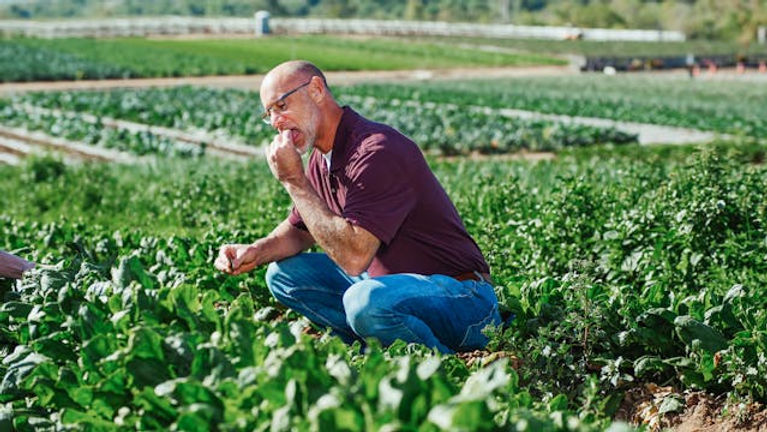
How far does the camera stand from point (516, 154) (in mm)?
21562

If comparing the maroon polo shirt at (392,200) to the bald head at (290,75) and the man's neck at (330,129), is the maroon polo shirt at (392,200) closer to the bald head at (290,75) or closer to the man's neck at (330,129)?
the man's neck at (330,129)

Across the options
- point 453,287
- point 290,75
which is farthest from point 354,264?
point 290,75

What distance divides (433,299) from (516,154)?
1675cm

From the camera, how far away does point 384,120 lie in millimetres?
24656

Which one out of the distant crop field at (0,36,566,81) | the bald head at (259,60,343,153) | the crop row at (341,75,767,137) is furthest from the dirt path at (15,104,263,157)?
the bald head at (259,60,343,153)

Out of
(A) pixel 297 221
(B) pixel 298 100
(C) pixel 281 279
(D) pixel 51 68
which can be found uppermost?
(B) pixel 298 100

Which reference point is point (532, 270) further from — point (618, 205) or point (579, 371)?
point (579, 371)

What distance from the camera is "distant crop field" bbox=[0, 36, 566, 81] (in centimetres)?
4675

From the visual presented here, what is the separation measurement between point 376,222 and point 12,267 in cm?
183

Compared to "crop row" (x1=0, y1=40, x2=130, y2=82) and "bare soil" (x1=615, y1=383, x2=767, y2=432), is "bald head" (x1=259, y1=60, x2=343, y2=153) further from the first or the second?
"crop row" (x1=0, y1=40, x2=130, y2=82)

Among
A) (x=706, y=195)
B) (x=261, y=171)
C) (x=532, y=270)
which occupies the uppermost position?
(x=706, y=195)

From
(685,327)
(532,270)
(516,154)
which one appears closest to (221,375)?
(685,327)

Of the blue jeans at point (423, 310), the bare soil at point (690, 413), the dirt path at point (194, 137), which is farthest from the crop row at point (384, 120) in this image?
the bare soil at point (690, 413)

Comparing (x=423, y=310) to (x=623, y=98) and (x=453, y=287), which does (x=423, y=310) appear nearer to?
(x=453, y=287)
